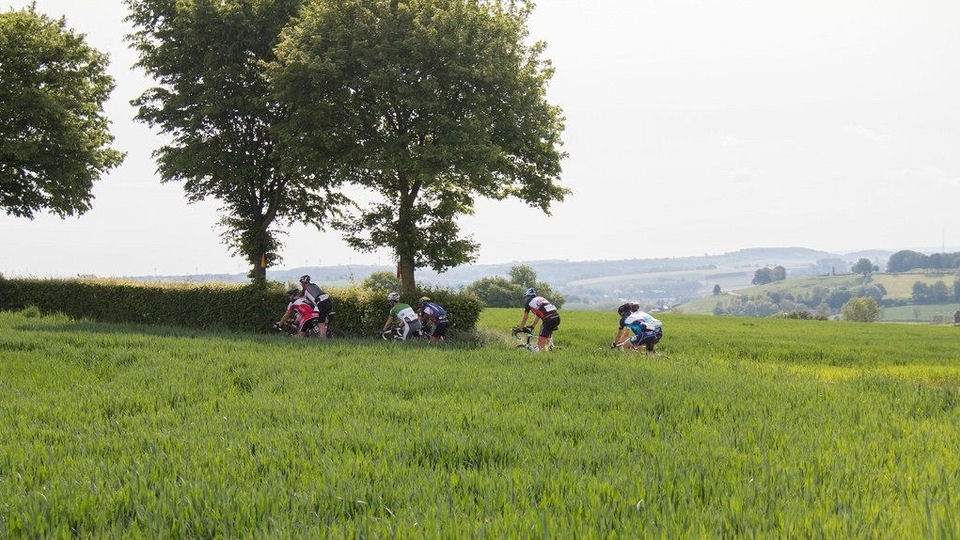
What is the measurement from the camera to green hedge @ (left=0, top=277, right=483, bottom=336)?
21000 millimetres

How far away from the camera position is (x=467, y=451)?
6.22 m

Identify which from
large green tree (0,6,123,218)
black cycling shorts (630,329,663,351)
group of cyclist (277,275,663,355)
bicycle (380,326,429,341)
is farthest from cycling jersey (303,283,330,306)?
large green tree (0,6,123,218)

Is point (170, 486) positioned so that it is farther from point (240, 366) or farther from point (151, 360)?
point (151, 360)

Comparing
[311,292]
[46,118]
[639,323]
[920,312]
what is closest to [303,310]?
[311,292]

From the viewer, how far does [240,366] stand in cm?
1249

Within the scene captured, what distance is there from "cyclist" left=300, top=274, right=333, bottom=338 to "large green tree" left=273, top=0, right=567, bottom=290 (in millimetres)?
5309

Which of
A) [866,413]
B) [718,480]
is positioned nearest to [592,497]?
[718,480]

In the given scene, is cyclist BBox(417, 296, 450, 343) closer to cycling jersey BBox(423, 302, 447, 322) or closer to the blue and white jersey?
cycling jersey BBox(423, 302, 447, 322)

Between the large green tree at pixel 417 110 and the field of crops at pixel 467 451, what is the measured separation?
1213 cm

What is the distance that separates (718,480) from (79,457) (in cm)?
597

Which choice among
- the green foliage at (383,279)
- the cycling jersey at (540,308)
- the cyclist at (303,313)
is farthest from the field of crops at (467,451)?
the green foliage at (383,279)

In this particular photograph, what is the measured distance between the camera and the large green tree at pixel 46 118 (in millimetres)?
30234

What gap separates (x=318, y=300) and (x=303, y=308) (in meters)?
0.59

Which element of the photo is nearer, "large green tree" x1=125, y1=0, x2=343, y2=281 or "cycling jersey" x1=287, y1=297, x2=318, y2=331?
"cycling jersey" x1=287, y1=297, x2=318, y2=331
